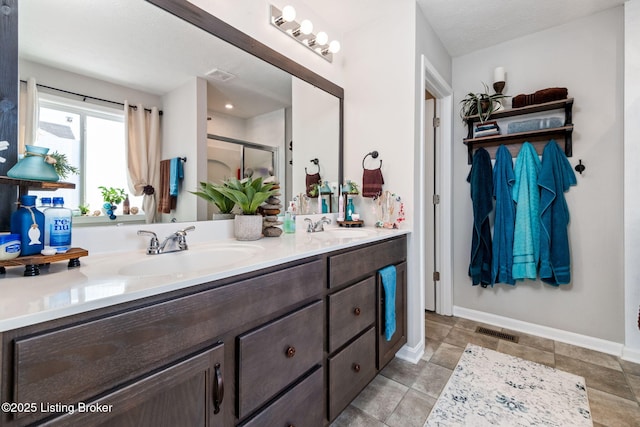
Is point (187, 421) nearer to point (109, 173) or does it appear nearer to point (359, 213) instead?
point (109, 173)

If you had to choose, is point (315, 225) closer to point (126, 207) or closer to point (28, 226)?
point (126, 207)

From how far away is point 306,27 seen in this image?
183 cm

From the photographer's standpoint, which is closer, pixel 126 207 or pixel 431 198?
pixel 126 207

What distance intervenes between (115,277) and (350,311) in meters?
0.97

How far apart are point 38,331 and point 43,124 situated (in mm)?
804

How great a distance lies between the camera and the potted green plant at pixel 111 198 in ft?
3.60

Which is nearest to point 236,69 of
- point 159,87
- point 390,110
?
point 159,87

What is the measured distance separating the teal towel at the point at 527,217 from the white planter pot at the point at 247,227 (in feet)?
6.80

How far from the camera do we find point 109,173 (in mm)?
1105

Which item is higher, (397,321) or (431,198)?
(431,198)

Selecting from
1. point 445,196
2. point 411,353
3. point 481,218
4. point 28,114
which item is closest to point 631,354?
point 481,218

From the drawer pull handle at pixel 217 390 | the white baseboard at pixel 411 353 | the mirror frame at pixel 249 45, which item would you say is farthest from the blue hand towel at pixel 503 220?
the drawer pull handle at pixel 217 390

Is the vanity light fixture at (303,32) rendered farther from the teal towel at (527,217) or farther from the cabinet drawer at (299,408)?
the cabinet drawer at (299,408)

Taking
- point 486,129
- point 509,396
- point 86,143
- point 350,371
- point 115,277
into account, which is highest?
point 486,129
